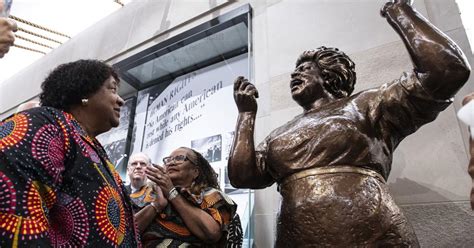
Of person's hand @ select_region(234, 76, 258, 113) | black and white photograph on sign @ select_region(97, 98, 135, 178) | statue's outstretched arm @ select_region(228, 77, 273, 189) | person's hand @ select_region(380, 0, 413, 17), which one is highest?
person's hand @ select_region(380, 0, 413, 17)

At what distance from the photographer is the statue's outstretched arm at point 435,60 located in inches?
38.5

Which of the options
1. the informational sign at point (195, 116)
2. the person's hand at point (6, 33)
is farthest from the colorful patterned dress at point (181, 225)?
the person's hand at point (6, 33)

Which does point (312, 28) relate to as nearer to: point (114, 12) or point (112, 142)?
point (112, 142)

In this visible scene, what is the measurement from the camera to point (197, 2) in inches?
120

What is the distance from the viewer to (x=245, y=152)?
1225 mm

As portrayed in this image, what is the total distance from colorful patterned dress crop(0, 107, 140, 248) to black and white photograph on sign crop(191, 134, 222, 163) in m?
1.60

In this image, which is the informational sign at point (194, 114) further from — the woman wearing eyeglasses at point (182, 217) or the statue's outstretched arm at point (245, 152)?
the statue's outstretched arm at point (245, 152)

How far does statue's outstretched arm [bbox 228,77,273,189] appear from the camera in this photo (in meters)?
1.22

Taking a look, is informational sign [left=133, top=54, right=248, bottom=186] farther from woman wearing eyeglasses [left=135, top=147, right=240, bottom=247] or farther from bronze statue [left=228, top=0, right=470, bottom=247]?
bronze statue [left=228, top=0, right=470, bottom=247]

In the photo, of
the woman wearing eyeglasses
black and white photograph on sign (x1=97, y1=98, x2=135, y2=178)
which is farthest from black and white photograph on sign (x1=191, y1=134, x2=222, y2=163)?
the woman wearing eyeglasses

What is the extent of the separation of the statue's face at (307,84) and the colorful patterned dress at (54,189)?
28.6 inches

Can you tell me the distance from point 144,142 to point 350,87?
2381mm

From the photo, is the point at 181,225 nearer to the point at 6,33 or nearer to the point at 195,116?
the point at 6,33

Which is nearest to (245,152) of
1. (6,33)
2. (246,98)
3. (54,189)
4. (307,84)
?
(246,98)
